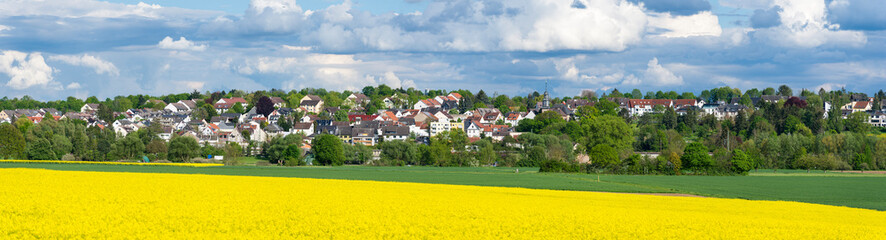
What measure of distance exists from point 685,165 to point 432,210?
63682 millimetres

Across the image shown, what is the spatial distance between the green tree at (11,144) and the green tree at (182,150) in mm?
17772

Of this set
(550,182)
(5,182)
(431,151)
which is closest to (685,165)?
(550,182)

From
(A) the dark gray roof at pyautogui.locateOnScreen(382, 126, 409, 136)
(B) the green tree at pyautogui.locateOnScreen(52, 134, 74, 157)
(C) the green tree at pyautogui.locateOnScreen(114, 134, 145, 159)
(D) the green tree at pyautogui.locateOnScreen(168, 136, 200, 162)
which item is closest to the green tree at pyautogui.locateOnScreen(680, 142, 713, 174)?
(D) the green tree at pyautogui.locateOnScreen(168, 136, 200, 162)

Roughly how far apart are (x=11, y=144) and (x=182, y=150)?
21154 millimetres

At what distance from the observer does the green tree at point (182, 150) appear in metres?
108

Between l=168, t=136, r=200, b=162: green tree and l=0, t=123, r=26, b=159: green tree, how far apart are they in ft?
58.3

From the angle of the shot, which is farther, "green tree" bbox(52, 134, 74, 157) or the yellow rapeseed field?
"green tree" bbox(52, 134, 74, 157)

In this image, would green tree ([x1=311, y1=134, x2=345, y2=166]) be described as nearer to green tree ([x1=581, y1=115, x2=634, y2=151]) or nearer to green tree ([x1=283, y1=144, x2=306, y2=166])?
green tree ([x1=283, y1=144, x2=306, y2=166])

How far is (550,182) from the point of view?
211ft

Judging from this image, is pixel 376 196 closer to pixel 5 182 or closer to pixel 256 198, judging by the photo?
pixel 256 198

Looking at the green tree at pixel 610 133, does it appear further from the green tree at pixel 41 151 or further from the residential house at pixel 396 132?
the green tree at pixel 41 151

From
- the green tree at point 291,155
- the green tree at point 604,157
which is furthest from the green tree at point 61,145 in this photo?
the green tree at point 604,157

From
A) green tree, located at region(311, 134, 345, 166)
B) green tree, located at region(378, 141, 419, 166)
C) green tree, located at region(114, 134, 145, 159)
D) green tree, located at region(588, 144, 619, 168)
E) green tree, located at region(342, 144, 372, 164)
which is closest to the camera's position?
green tree, located at region(588, 144, 619, 168)

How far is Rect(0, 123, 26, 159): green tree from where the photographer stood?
106938 mm
